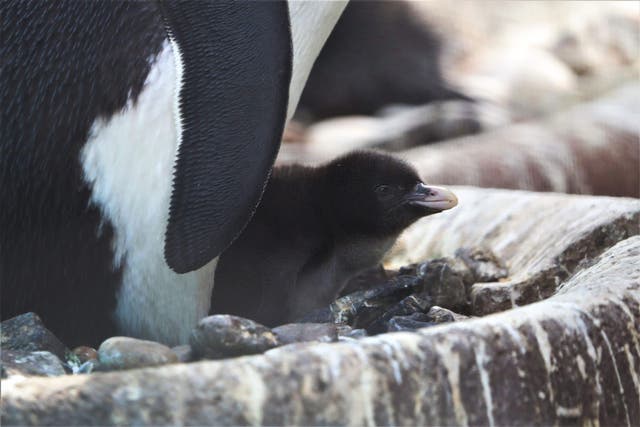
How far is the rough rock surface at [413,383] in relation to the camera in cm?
173

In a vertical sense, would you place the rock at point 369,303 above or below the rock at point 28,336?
above

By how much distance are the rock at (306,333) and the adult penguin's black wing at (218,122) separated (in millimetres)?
256

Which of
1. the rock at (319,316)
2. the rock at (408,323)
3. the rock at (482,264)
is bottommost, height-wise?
the rock at (408,323)

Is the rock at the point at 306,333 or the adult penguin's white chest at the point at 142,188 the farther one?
the adult penguin's white chest at the point at 142,188

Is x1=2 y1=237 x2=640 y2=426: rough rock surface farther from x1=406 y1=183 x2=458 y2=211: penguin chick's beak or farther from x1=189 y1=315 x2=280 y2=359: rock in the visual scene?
x1=406 y1=183 x2=458 y2=211: penguin chick's beak

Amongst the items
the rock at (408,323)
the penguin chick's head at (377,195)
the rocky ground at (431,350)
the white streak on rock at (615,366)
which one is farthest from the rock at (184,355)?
the penguin chick's head at (377,195)

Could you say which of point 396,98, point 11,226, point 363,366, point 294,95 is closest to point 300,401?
point 363,366

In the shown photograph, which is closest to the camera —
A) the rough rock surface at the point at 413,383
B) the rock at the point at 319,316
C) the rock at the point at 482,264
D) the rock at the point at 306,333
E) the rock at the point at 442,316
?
the rough rock surface at the point at 413,383

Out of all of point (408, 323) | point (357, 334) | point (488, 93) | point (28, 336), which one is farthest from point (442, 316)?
point (488, 93)

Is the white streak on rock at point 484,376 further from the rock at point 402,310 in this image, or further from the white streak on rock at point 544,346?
the rock at point 402,310

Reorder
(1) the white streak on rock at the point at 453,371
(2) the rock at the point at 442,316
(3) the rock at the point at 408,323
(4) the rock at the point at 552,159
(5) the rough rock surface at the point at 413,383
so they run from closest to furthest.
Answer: (5) the rough rock surface at the point at 413,383 < (1) the white streak on rock at the point at 453,371 < (3) the rock at the point at 408,323 < (2) the rock at the point at 442,316 < (4) the rock at the point at 552,159

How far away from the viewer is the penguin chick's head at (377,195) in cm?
284

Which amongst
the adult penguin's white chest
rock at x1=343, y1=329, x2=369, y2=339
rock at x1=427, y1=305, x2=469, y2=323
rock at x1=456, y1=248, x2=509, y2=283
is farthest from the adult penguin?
rock at x1=456, y1=248, x2=509, y2=283

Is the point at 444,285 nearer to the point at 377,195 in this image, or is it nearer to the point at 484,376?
the point at 377,195
